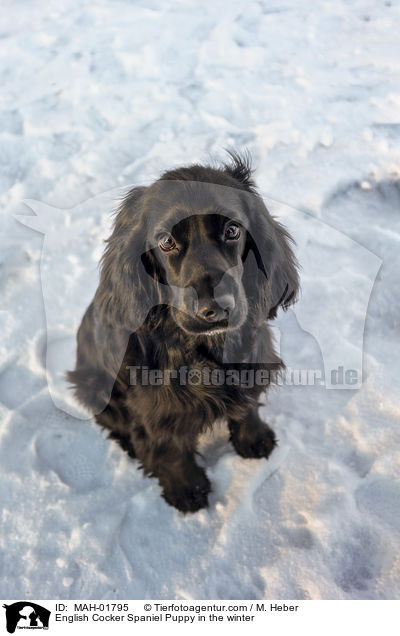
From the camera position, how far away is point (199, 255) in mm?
1736

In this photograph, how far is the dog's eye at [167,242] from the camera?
1759mm

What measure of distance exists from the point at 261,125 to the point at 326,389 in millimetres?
2345

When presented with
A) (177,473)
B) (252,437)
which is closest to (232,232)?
(252,437)

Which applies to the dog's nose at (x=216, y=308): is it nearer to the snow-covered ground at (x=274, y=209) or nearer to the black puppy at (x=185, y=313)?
the black puppy at (x=185, y=313)

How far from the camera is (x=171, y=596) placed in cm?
212

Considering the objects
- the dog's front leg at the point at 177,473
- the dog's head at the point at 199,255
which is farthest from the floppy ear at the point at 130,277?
the dog's front leg at the point at 177,473

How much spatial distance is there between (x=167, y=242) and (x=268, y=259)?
1.49 feet

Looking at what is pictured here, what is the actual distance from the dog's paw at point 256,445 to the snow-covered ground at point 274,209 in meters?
0.06

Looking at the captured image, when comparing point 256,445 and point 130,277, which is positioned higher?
point 130,277

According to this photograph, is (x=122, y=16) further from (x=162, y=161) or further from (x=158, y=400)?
(x=158, y=400)

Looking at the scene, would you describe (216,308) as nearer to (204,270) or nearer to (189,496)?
(204,270)

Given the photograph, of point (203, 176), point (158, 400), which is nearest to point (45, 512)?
point (158, 400)
